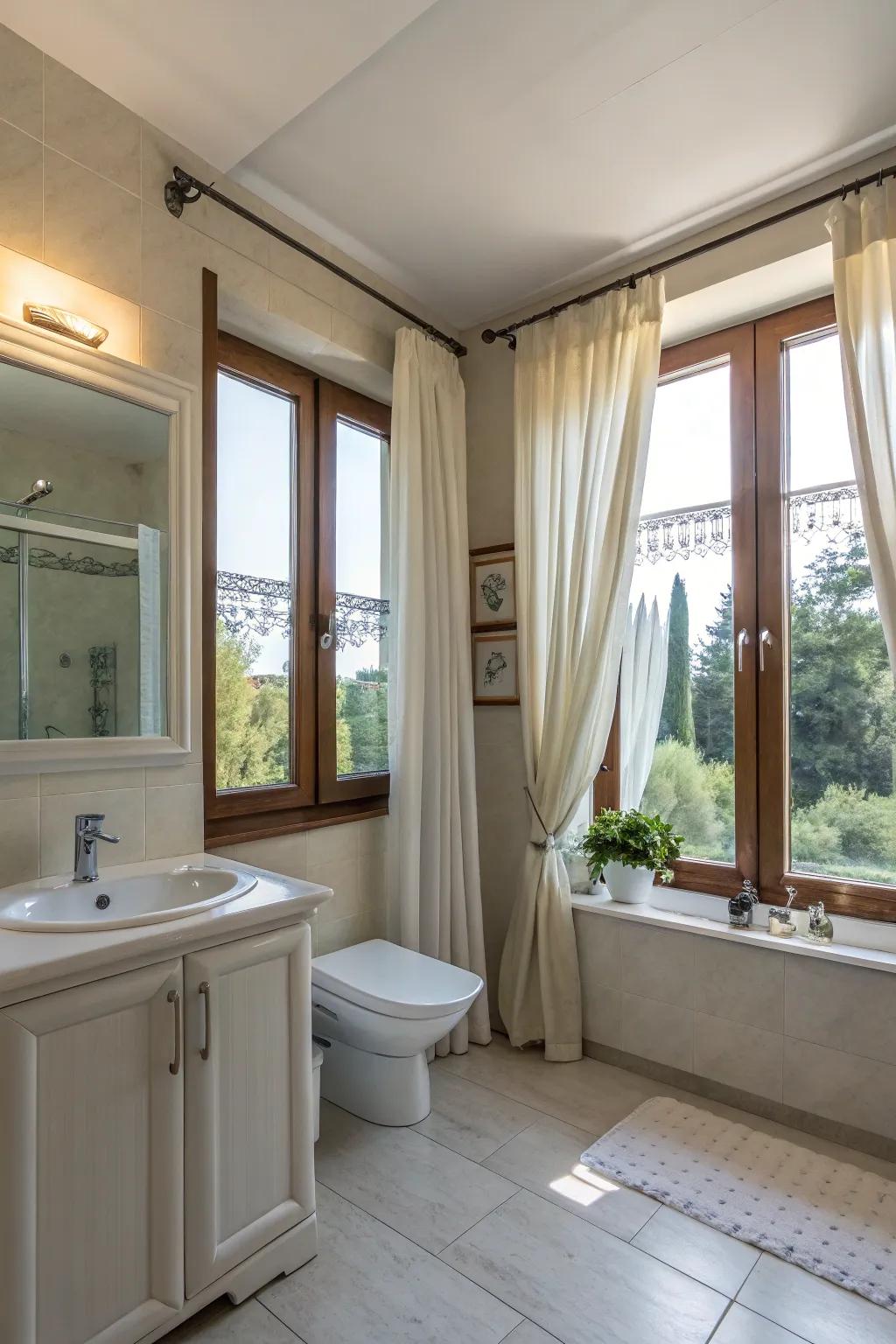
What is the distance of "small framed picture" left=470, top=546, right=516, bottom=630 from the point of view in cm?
286

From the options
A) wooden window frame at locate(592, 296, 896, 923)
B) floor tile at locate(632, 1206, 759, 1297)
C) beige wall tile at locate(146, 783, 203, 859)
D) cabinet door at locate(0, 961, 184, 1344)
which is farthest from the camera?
wooden window frame at locate(592, 296, 896, 923)

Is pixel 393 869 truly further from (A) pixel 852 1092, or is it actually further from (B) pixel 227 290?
(B) pixel 227 290

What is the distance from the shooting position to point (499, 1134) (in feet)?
6.83

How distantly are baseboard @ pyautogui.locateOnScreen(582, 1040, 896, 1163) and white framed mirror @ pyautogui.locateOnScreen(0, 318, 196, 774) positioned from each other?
1.77m

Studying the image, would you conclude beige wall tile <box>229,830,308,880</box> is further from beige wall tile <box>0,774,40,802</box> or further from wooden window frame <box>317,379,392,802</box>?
beige wall tile <box>0,774,40,802</box>

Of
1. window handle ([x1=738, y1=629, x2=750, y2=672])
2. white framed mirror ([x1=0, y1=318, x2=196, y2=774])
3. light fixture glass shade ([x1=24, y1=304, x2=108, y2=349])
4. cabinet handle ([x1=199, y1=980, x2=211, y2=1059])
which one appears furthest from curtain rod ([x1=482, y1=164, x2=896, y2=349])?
cabinet handle ([x1=199, y1=980, x2=211, y2=1059])

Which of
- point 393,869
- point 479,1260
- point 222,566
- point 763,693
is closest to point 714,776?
point 763,693

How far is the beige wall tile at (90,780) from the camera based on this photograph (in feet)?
5.58

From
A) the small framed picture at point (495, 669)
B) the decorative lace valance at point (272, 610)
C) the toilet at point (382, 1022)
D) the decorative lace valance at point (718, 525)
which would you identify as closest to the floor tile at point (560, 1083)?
the toilet at point (382, 1022)

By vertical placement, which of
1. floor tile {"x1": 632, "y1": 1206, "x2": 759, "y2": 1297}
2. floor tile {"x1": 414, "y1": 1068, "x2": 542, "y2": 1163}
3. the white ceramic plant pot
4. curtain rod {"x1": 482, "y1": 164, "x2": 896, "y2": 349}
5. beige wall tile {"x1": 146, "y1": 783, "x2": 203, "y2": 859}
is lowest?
floor tile {"x1": 414, "y1": 1068, "x2": 542, "y2": 1163}

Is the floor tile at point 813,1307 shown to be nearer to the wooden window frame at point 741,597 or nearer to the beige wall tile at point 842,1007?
the beige wall tile at point 842,1007

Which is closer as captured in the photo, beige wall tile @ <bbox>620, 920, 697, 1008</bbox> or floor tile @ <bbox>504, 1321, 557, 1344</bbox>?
floor tile @ <bbox>504, 1321, 557, 1344</bbox>

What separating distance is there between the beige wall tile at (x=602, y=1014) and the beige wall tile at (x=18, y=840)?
1808 mm

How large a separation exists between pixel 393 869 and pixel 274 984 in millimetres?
963
